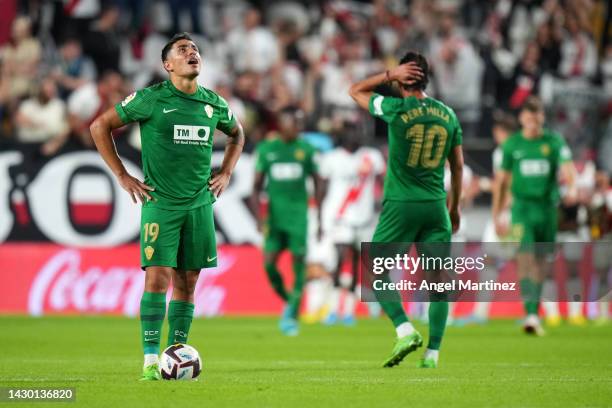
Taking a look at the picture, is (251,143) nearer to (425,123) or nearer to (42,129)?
(42,129)

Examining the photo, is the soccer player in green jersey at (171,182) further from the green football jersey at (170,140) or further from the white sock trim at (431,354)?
the white sock trim at (431,354)

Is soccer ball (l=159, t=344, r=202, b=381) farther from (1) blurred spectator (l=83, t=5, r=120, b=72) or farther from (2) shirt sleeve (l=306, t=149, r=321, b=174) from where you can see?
(1) blurred spectator (l=83, t=5, r=120, b=72)

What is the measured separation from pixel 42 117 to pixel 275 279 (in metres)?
5.87

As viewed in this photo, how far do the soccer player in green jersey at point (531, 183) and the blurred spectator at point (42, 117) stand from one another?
24.6ft

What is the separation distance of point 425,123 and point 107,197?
10589mm

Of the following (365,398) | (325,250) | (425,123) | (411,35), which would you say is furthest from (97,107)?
(365,398)

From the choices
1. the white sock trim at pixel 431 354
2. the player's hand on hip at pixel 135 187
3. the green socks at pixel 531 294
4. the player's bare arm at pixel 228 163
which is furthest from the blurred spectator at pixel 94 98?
the player's hand on hip at pixel 135 187

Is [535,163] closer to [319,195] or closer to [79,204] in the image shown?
[319,195]

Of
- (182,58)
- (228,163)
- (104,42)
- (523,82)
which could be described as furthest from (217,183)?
(523,82)

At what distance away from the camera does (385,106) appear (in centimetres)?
1136

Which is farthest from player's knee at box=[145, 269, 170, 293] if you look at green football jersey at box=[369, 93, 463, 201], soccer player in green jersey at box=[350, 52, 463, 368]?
green football jersey at box=[369, 93, 463, 201]

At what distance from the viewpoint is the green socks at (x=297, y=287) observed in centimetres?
1736

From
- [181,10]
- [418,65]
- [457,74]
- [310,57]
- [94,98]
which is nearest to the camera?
[418,65]

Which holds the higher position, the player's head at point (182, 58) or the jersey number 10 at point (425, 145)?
the player's head at point (182, 58)
